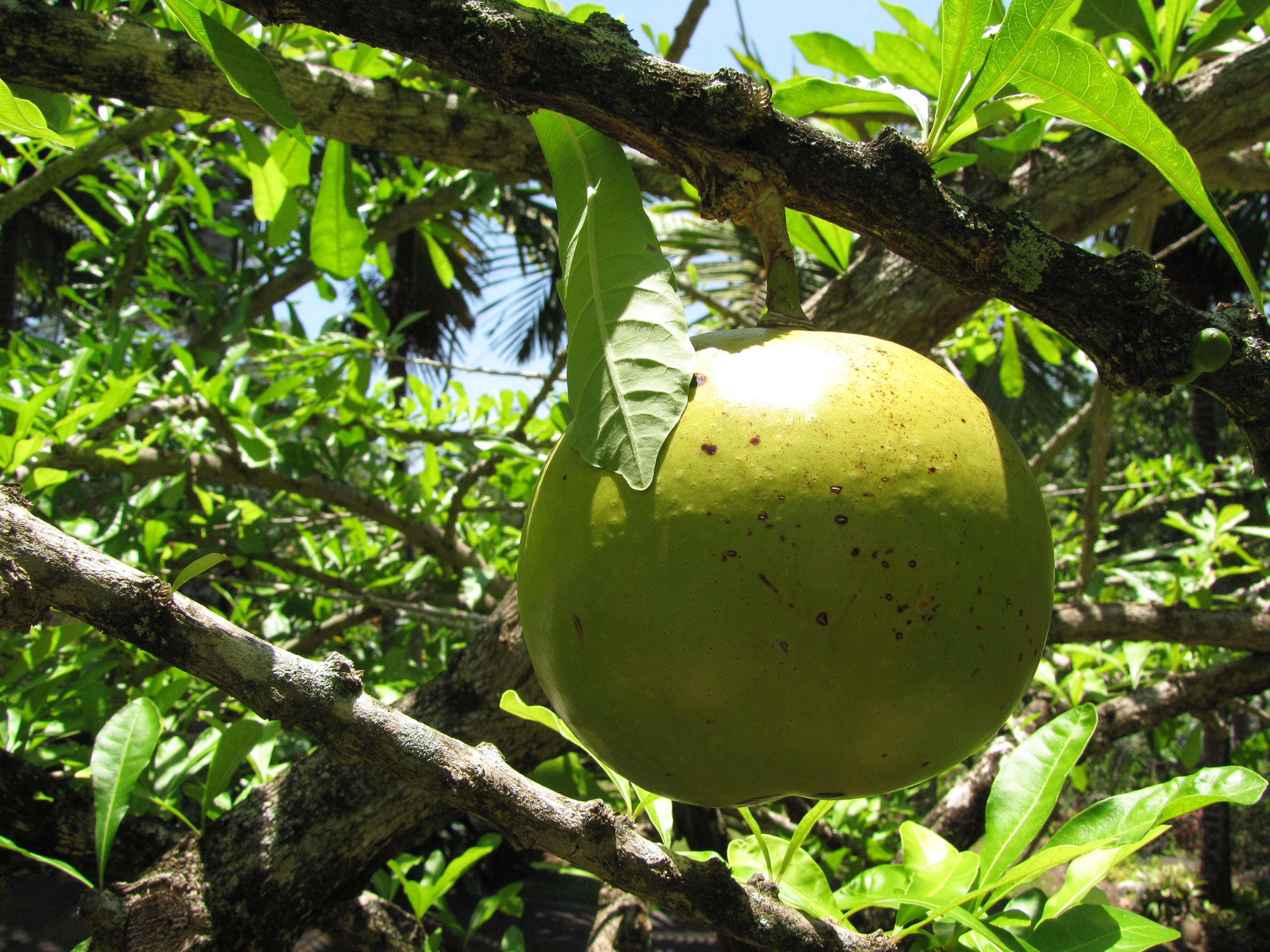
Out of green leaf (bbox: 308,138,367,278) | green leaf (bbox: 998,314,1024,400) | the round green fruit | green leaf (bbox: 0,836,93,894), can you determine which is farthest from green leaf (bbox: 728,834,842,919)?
green leaf (bbox: 998,314,1024,400)

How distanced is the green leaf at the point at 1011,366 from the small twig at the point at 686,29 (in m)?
1.22

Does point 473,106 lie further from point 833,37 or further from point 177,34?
point 833,37

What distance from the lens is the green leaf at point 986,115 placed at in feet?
2.35

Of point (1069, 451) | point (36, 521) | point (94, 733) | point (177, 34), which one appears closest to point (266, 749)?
point (94, 733)

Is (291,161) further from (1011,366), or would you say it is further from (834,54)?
(1011,366)

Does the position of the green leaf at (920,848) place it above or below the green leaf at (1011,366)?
below

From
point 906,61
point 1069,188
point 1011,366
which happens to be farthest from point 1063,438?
point 906,61

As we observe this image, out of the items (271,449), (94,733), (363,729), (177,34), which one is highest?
(177,34)

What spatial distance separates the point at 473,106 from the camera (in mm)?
1553

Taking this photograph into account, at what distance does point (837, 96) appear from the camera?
827 mm

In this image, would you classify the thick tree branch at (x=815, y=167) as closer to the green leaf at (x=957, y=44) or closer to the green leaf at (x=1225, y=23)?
the green leaf at (x=957, y=44)

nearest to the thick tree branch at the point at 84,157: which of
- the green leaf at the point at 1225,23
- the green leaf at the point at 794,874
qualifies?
the green leaf at the point at 794,874

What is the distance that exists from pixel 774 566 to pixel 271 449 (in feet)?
5.89

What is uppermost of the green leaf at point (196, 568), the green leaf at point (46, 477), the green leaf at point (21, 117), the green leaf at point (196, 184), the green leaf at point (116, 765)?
the green leaf at point (21, 117)
